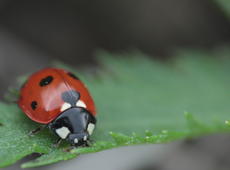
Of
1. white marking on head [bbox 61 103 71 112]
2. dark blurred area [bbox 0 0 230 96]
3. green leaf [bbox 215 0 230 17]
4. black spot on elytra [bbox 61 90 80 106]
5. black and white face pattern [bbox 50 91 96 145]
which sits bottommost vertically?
black and white face pattern [bbox 50 91 96 145]

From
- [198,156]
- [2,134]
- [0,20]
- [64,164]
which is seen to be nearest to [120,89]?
[64,164]

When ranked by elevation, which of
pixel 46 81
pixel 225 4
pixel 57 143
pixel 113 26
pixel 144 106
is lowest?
pixel 57 143

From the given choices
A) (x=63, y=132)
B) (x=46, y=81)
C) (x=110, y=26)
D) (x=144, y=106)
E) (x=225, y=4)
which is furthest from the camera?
(x=110, y=26)

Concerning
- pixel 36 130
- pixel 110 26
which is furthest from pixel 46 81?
pixel 110 26

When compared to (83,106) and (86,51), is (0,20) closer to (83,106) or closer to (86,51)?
(86,51)

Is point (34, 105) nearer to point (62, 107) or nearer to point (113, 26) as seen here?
point (62, 107)

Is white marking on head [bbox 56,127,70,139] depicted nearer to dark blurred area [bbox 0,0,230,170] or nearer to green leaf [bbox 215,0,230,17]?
green leaf [bbox 215,0,230,17]

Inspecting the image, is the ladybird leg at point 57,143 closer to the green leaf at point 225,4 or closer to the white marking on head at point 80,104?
the white marking on head at point 80,104

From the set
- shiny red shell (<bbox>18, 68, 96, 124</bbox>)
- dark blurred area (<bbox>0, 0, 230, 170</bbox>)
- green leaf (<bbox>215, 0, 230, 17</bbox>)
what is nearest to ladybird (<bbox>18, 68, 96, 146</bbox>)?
shiny red shell (<bbox>18, 68, 96, 124</bbox>)
